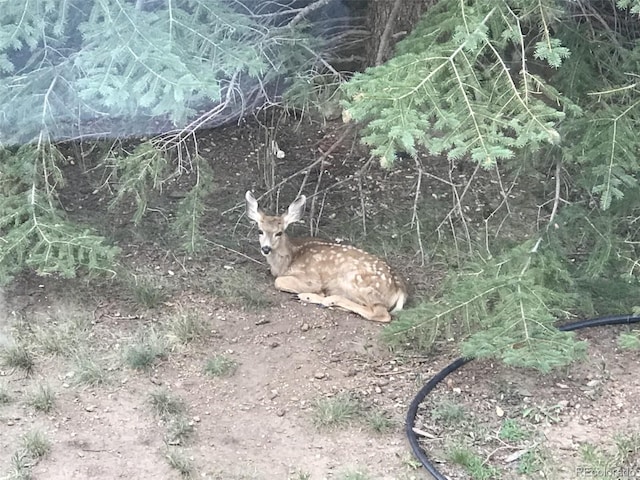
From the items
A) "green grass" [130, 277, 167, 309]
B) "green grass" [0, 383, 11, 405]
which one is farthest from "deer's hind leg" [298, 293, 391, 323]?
"green grass" [0, 383, 11, 405]

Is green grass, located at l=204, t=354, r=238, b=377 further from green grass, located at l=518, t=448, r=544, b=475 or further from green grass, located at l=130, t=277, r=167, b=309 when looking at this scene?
green grass, located at l=518, t=448, r=544, b=475

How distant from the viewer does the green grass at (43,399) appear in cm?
541

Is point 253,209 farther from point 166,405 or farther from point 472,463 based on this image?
point 472,463

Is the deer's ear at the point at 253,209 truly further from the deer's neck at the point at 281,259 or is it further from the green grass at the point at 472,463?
the green grass at the point at 472,463

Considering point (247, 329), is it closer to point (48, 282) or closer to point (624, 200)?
point (48, 282)

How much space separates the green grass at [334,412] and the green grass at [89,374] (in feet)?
4.30

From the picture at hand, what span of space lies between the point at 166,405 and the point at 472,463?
5.78 ft

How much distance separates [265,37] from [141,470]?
3.07m

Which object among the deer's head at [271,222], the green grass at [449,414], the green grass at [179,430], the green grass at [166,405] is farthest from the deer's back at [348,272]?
the green grass at [179,430]

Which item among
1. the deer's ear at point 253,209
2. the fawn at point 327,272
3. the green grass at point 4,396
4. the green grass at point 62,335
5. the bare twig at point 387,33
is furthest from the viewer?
the bare twig at point 387,33

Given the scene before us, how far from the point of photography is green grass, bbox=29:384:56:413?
5.41 metres

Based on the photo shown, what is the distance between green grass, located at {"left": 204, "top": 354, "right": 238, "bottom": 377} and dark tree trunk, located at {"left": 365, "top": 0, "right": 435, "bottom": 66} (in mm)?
2779

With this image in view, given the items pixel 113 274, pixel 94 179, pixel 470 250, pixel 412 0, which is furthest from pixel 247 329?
pixel 412 0

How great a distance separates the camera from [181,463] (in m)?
4.93
